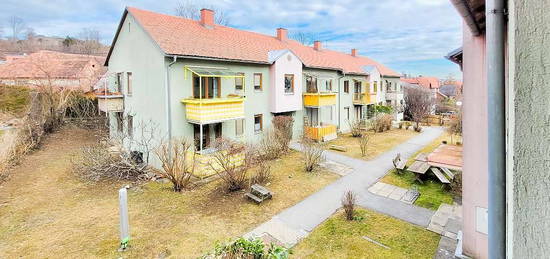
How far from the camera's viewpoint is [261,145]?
19172 mm

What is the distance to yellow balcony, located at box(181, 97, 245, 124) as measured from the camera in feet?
50.3

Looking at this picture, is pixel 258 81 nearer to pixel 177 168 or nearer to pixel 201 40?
pixel 201 40

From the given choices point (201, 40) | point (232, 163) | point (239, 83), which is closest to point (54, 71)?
point (201, 40)

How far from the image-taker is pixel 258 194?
12.4 m

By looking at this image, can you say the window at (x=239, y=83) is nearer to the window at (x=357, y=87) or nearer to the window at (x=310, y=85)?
the window at (x=310, y=85)

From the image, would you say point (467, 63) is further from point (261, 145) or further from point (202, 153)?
point (261, 145)

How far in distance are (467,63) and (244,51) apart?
601 inches

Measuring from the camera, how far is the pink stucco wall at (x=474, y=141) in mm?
6363

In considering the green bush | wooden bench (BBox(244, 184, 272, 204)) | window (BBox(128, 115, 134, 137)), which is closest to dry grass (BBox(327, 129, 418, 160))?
wooden bench (BBox(244, 184, 272, 204))

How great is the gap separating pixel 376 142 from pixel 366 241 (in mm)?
16666

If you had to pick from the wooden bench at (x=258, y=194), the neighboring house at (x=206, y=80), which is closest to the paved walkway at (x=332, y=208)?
the wooden bench at (x=258, y=194)

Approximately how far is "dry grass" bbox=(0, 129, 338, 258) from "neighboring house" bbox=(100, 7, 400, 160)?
403cm

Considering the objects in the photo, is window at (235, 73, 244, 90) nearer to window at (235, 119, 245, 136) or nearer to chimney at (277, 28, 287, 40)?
window at (235, 119, 245, 136)

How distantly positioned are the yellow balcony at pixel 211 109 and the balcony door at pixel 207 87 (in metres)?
1.12
